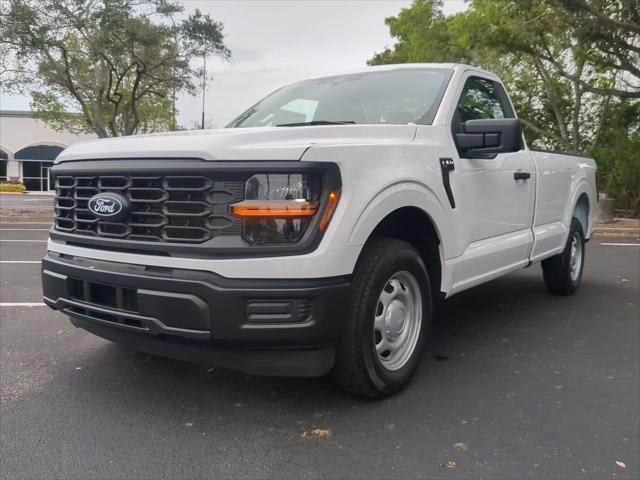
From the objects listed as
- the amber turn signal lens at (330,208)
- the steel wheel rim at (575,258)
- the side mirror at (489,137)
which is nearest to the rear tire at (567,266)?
the steel wheel rim at (575,258)

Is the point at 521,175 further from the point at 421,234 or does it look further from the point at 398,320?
the point at 398,320

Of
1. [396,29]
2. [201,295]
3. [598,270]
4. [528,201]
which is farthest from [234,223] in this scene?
[396,29]

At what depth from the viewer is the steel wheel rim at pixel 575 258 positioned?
595cm

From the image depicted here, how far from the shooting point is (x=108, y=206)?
2932 mm

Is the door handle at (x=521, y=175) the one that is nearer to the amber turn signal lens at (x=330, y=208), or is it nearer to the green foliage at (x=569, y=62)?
the amber turn signal lens at (x=330, y=208)

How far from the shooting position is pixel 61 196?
11.1ft

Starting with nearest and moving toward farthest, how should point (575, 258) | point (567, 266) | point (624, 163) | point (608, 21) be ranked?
point (567, 266)
point (575, 258)
point (608, 21)
point (624, 163)

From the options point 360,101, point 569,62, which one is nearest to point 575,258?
point 360,101

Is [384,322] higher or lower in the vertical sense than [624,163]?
lower

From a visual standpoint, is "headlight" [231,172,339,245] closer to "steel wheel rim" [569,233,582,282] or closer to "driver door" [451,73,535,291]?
"driver door" [451,73,535,291]

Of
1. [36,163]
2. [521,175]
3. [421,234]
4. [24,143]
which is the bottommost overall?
[36,163]

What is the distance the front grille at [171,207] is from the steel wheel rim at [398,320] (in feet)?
3.22

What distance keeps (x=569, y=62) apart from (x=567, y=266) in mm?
13820

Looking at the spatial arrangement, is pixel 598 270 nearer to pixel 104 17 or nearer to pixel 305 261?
pixel 305 261
